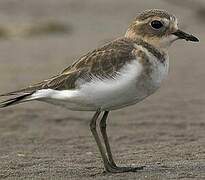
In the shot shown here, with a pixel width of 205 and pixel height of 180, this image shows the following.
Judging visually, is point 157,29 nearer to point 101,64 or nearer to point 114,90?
point 101,64

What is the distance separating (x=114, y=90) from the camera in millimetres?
5352

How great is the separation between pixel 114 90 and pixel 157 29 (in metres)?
0.69

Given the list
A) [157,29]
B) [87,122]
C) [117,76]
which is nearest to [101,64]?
[117,76]

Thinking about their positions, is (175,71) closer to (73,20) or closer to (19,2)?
(73,20)

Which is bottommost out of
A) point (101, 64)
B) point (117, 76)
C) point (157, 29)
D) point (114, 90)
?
point (114, 90)

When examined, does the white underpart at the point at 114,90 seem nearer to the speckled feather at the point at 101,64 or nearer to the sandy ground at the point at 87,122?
the speckled feather at the point at 101,64

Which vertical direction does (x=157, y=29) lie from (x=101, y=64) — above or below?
above

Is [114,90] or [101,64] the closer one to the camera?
[114,90]

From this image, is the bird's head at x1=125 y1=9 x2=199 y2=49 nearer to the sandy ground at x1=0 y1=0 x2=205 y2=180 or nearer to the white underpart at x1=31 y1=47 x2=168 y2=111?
the white underpart at x1=31 y1=47 x2=168 y2=111

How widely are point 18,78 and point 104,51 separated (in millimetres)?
4953

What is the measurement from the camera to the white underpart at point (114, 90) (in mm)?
5348

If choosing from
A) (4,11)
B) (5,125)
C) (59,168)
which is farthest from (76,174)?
(4,11)

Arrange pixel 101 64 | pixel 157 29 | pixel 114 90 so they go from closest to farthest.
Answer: pixel 114 90
pixel 101 64
pixel 157 29

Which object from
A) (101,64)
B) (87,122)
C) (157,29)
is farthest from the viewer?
(87,122)
